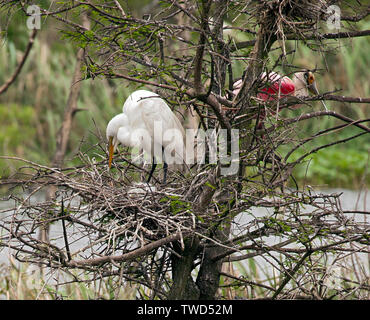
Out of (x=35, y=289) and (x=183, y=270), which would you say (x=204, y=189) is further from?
(x=35, y=289)

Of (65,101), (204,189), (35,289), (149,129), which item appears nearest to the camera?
(204,189)

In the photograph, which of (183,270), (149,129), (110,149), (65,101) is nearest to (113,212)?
(183,270)

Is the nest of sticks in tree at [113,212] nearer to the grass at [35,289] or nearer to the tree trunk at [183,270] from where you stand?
the tree trunk at [183,270]

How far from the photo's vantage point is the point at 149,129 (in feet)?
15.0

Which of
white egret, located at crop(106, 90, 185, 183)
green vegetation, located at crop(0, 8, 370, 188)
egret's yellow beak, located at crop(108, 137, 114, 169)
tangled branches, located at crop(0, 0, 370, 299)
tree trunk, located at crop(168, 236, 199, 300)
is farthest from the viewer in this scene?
green vegetation, located at crop(0, 8, 370, 188)

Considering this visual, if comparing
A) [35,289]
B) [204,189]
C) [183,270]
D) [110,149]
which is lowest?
[183,270]

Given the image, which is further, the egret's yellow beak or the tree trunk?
the egret's yellow beak

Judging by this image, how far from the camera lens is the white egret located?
14.3 ft

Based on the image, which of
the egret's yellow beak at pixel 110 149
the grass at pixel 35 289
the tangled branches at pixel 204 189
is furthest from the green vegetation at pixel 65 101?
the tangled branches at pixel 204 189

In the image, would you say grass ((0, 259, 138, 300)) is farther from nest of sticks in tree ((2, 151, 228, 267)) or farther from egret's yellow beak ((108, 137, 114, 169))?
nest of sticks in tree ((2, 151, 228, 267))

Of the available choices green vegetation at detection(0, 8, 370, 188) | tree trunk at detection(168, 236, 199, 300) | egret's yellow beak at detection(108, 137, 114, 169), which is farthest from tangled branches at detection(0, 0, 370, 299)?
green vegetation at detection(0, 8, 370, 188)

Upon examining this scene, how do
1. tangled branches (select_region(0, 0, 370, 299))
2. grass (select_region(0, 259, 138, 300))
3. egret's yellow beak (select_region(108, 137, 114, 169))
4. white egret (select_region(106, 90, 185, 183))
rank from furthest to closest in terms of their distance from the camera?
grass (select_region(0, 259, 138, 300)), white egret (select_region(106, 90, 185, 183)), egret's yellow beak (select_region(108, 137, 114, 169)), tangled branches (select_region(0, 0, 370, 299))

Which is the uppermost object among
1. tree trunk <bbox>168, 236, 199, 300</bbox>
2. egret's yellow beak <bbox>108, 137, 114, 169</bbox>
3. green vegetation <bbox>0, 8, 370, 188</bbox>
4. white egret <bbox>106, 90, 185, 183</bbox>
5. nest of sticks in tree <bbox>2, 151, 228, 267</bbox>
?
green vegetation <bbox>0, 8, 370, 188</bbox>

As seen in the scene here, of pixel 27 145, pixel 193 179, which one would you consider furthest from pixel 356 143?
pixel 193 179
